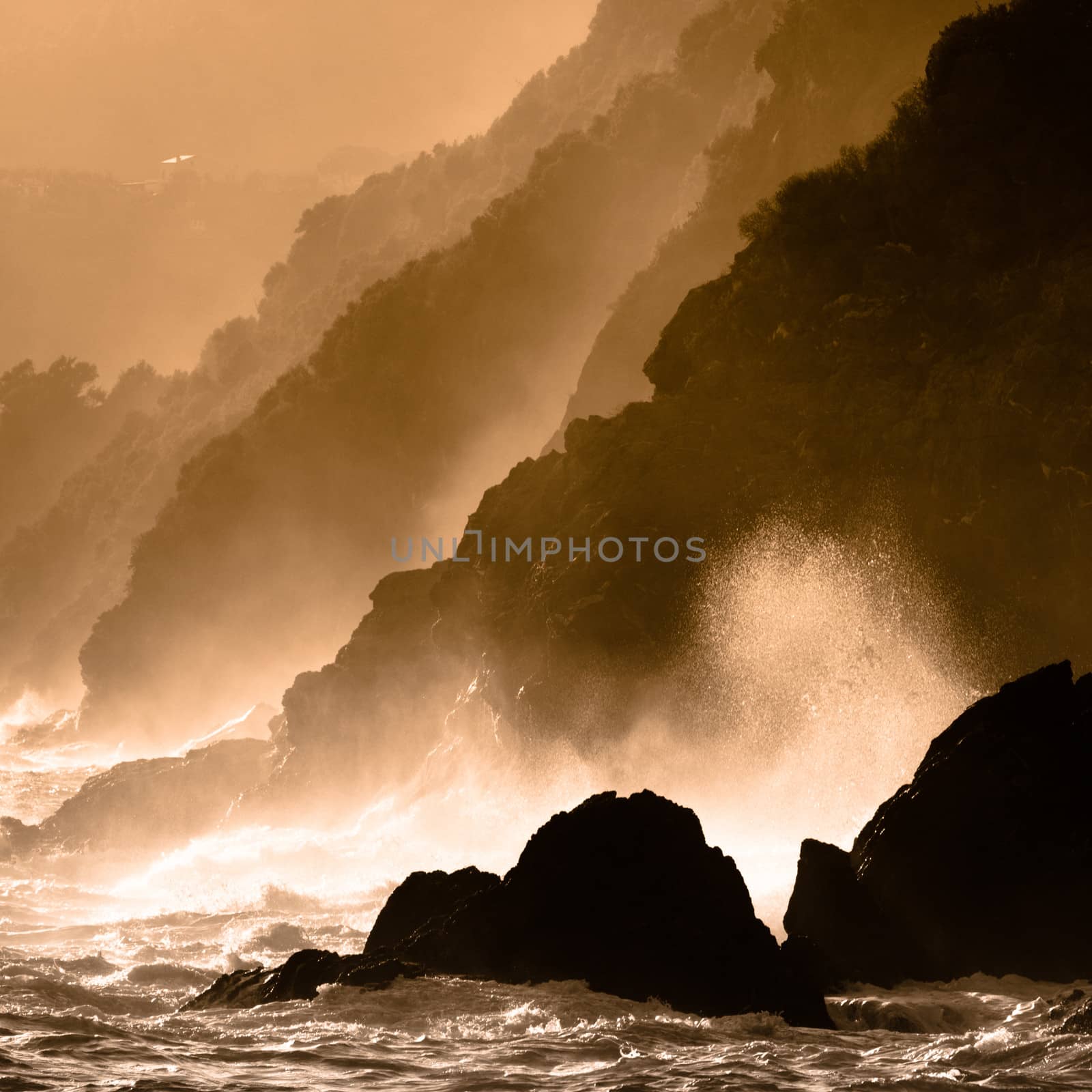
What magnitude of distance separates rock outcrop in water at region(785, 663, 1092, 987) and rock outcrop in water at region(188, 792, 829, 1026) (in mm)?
1078

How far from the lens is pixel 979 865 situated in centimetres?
2205

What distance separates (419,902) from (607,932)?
409 centimetres

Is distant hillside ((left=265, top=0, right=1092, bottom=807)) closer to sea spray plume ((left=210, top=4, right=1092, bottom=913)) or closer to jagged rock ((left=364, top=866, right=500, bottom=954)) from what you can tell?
sea spray plume ((left=210, top=4, right=1092, bottom=913))

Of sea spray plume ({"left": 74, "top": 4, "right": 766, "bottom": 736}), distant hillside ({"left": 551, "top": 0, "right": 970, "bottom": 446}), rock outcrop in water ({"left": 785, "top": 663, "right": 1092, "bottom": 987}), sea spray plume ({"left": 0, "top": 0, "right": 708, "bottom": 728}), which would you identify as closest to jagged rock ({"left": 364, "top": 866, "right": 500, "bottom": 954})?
rock outcrop in water ({"left": 785, "top": 663, "right": 1092, "bottom": 987})

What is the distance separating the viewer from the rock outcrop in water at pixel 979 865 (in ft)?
70.3

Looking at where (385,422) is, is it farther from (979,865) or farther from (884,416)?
(979,865)

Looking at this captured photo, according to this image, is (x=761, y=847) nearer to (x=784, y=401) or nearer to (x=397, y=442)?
(x=784, y=401)

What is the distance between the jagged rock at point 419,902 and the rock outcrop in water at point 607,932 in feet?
2.97

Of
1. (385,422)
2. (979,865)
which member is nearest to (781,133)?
(385,422)

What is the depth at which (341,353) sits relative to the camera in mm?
88438

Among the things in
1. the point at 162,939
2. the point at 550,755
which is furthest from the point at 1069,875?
the point at 550,755

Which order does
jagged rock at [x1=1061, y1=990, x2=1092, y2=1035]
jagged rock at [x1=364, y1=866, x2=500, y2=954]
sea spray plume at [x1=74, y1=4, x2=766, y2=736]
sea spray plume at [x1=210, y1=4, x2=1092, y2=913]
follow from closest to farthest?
1. jagged rock at [x1=1061, y1=990, x2=1092, y2=1035]
2. jagged rock at [x1=364, y1=866, x2=500, y2=954]
3. sea spray plume at [x1=210, y1=4, x2=1092, y2=913]
4. sea spray plume at [x1=74, y1=4, x2=766, y2=736]

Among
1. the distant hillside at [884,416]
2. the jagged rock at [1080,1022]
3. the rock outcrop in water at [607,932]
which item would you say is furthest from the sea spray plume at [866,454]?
the jagged rock at [1080,1022]

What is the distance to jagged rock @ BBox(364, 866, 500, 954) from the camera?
2339 cm
